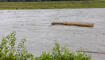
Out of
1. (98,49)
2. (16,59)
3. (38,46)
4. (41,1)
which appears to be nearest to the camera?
(16,59)

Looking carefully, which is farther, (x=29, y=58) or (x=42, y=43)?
(x=42, y=43)

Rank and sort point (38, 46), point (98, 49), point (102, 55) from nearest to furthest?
point (102, 55) < point (98, 49) < point (38, 46)

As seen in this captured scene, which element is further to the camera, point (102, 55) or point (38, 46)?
point (38, 46)

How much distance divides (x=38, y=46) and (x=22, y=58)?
177cm

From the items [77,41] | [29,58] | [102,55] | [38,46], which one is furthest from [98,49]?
[29,58]

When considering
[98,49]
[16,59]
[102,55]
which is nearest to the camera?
[16,59]

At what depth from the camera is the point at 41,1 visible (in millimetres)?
33531

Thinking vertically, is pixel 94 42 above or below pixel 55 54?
below

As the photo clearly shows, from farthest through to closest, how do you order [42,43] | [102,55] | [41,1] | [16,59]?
[41,1] → [42,43] → [102,55] → [16,59]

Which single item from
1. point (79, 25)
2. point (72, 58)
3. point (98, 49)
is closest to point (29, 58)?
point (72, 58)

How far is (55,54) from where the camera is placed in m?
4.24

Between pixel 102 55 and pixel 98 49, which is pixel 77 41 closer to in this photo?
pixel 98 49

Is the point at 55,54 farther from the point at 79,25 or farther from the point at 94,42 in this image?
the point at 79,25

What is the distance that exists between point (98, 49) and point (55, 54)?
1.76m
